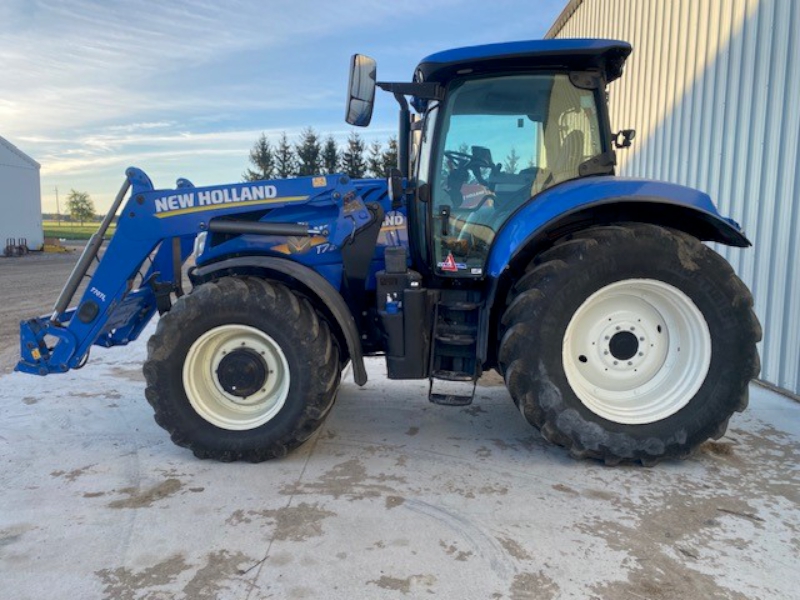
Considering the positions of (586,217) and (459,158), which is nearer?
(586,217)

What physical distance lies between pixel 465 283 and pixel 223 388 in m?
1.67

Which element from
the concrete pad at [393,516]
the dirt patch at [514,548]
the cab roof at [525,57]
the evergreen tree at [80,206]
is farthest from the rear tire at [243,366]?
the evergreen tree at [80,206]

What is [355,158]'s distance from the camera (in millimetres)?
26609

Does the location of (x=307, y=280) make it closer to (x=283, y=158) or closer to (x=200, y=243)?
(x=200, y=243)

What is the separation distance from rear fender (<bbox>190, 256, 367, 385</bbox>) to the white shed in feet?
86.4

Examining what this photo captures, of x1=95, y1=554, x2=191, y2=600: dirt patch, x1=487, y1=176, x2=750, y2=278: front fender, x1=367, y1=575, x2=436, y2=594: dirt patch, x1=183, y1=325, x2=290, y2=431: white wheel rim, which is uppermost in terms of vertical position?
x1=487, y1=176, x2=750, y2=278: front fender

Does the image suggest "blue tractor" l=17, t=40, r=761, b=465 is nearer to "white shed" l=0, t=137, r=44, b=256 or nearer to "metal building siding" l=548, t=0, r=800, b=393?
"metal building siding" l=548, t=0, r=800, b=393

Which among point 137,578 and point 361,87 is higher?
point 361,87

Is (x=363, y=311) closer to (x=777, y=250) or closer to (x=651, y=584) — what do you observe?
(x=651, y=584)

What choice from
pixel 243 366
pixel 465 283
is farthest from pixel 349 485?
pixel 465 283

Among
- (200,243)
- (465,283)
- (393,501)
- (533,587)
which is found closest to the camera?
(533,587)

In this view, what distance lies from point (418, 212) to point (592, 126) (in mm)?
1232

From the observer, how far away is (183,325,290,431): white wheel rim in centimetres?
378

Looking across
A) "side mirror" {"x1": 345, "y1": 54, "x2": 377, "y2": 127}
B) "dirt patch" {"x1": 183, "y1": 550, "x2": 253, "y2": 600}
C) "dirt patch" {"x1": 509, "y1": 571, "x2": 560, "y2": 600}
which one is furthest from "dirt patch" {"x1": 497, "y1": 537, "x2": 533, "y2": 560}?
"side mirror" {"x1": 345, "y1": 54, "x2": 377, "y2": 127}
